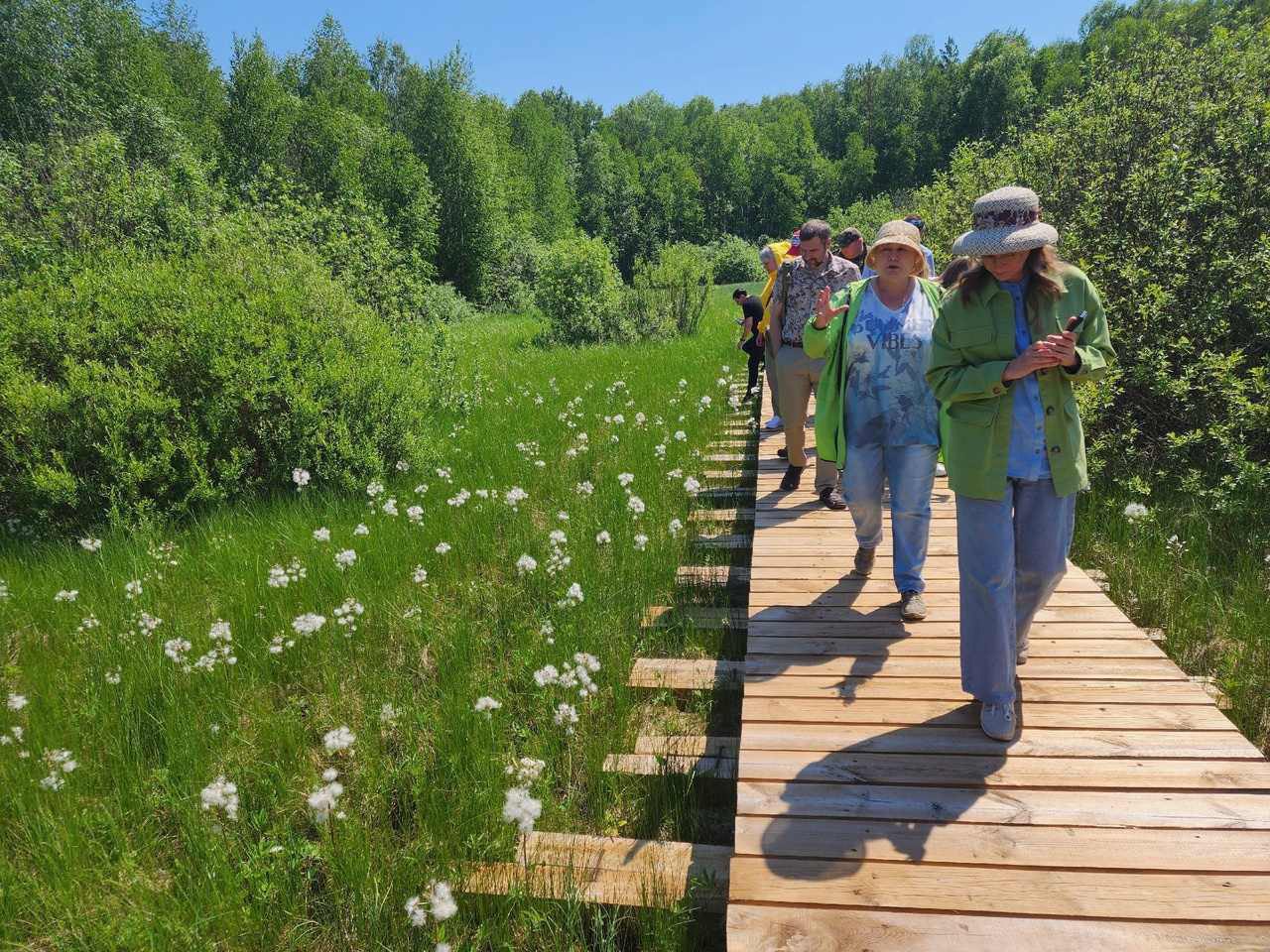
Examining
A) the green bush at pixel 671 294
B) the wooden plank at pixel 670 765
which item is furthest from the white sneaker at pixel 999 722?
the green bush at pixel 671 294

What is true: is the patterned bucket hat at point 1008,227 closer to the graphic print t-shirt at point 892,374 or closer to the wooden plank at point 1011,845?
the graphic print t-shirt at point 892,374

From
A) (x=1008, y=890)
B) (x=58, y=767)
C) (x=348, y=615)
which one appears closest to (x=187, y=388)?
(x=348, y=615)

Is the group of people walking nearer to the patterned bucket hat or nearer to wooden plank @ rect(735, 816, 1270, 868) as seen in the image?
the patterned bucket hat

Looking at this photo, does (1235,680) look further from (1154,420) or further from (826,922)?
(1154,420)

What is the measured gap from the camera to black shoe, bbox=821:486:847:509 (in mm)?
6011

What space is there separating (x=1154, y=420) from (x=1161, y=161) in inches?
106

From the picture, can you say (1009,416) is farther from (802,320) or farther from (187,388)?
(187,388)

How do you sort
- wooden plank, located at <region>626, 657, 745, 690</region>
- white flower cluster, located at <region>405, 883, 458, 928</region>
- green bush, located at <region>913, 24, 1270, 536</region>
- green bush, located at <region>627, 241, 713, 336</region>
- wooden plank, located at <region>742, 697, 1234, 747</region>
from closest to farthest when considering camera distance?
white flower cluster, located at <region>405, 883, 458, 928</region>
wooden plank, located at <region>742, 697, 1234, 747</region>
wooden plank, located at <region>626, 657, 745, 690</region>
green bush, located at <region>913, 24, 1270, 536</region>
green bush, located at <region>627, 241, 713, 336</region>

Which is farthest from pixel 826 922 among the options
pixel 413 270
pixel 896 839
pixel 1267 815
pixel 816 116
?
pixel 816 116

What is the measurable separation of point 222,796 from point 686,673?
236 centimetres

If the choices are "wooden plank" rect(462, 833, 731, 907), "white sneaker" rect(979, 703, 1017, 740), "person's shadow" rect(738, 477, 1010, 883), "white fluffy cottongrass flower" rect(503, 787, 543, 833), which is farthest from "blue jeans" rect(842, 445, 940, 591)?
"white fluffy cottongrass flower" rect(503, 787, 543, 833)

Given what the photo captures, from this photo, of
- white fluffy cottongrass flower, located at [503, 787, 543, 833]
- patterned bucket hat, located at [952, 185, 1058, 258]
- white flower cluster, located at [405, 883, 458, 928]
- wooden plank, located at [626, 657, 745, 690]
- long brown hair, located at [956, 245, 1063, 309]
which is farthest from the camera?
wooden plank, located at [626, 657, 745, 690]

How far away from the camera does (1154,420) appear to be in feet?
21.7

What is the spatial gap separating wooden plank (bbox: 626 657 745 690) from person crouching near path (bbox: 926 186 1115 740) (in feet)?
4.66
